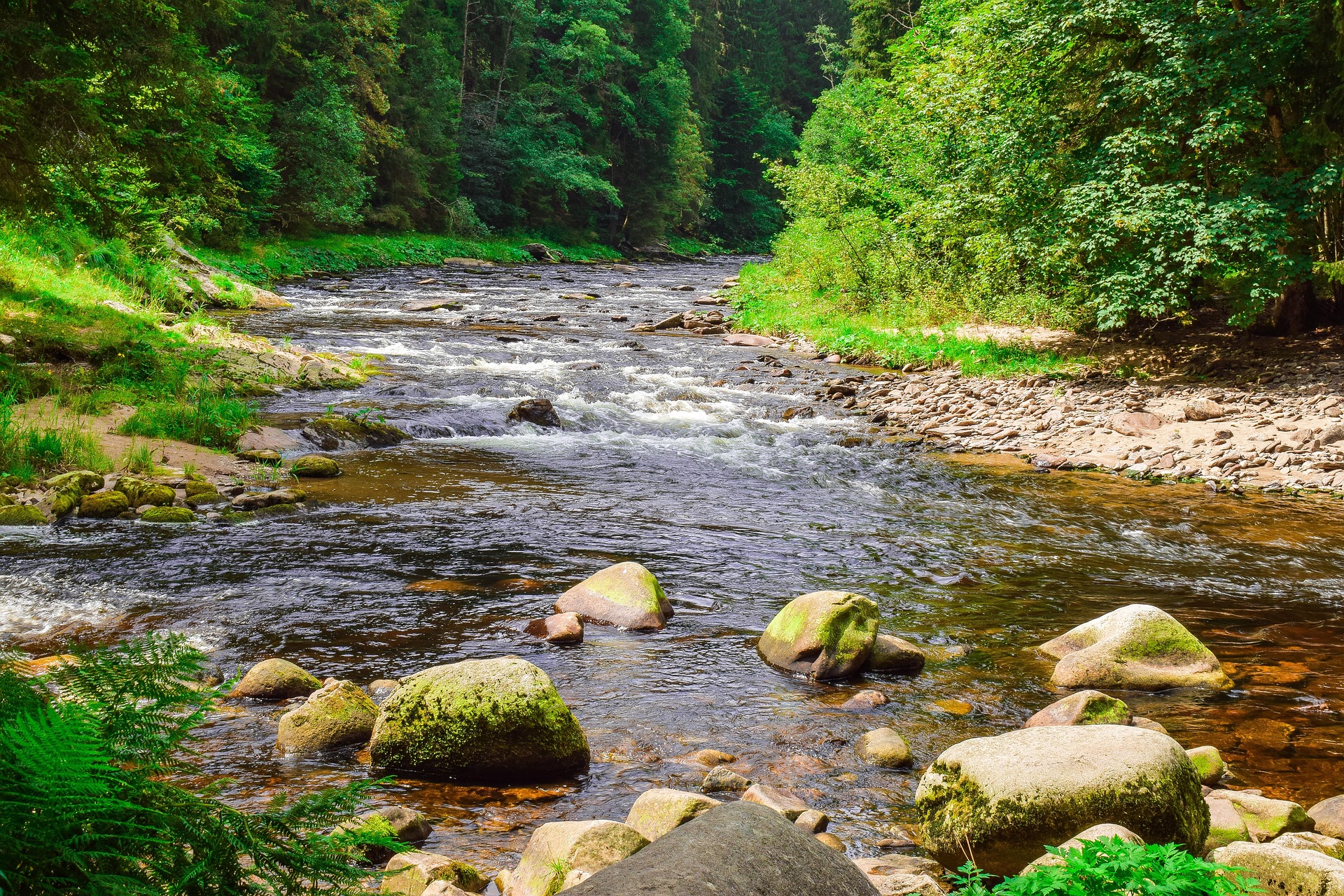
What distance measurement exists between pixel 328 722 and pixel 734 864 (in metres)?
2.80

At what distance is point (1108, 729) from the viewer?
3969 millimetres

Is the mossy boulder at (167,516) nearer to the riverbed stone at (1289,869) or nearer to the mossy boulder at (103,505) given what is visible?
the mossy boulder at (103,505)

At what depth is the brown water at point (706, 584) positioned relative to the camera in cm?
454

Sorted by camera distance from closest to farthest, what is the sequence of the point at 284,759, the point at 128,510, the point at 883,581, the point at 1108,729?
the point at 1108,729, the point at 284,759, the point at 883,581, the point at 128,510

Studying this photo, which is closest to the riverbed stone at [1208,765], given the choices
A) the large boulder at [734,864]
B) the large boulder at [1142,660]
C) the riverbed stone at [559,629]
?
the large boulder at [1142,660]

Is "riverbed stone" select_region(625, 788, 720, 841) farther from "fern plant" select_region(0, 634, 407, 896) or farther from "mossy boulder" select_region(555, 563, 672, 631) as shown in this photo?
"mossy boulder" select_region(555, 563, 672, 631)

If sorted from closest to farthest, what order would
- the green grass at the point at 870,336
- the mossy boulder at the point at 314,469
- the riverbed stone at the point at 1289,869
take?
the riverbed stone at the point at 1289,869 → the mossy boulder at the point at 314,469 → the green grass at the point at 870,336

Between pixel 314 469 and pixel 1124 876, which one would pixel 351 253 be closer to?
pixel 314 469

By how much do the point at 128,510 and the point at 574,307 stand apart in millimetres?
19539

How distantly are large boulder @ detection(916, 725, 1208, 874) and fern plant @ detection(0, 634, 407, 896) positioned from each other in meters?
2.65

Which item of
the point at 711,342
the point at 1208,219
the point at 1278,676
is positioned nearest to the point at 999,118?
the point at 1208,219

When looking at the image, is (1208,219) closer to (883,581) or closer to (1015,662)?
(883,581)

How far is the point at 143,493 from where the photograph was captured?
8.19 meters

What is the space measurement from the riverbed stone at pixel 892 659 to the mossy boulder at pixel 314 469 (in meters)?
6.40
